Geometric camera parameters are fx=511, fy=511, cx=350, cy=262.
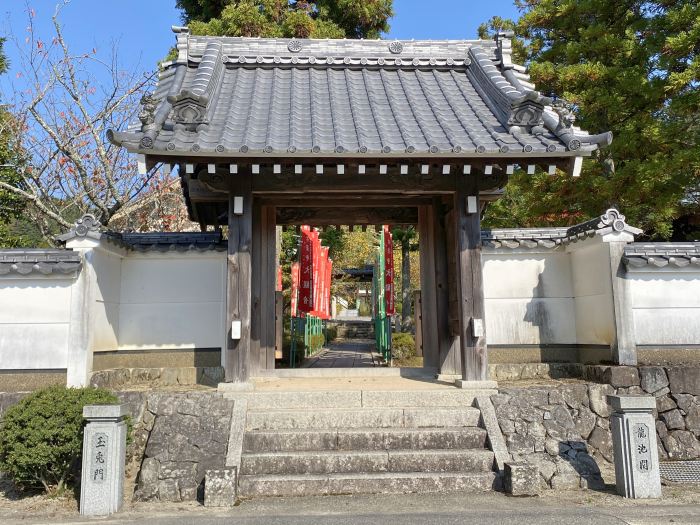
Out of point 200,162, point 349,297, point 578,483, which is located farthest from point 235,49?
point 349,297

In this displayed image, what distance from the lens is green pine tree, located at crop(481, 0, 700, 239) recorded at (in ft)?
36.7

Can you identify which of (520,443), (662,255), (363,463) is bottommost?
(363,463)

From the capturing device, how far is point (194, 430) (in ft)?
19.9

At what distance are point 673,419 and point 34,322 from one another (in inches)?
349

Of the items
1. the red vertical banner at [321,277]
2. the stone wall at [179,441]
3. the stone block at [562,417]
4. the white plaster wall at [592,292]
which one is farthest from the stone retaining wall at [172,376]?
the red vertical banner at [321,277]

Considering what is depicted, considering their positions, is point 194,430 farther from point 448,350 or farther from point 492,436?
point 448,350

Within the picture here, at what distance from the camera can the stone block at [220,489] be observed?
5102 millimetres

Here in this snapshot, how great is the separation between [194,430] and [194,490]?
2.71ft

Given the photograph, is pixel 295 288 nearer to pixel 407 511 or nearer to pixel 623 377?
pixel 623 377

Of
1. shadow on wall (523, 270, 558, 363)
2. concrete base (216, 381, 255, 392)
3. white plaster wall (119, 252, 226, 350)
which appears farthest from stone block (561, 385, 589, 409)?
white plaster wall (119, 252, 226, 350)

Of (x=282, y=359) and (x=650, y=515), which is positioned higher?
(x=282, y=359)

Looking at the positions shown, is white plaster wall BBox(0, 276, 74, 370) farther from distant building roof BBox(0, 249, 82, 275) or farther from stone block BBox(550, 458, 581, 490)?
stone block BBox(550, 458, 581, 490)

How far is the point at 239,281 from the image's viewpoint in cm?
710

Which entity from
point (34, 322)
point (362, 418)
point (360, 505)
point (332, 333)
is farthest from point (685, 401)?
point (332, 333)
